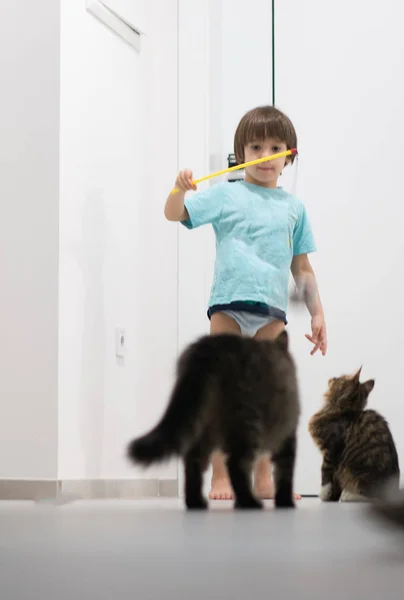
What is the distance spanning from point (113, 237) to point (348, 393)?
1.06m

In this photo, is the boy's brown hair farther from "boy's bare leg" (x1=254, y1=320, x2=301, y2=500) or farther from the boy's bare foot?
the boy's bare foot

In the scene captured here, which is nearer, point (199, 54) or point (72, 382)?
point (72, 382)

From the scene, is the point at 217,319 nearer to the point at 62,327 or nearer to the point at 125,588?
the point at 62,327

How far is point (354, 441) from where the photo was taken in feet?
5.74

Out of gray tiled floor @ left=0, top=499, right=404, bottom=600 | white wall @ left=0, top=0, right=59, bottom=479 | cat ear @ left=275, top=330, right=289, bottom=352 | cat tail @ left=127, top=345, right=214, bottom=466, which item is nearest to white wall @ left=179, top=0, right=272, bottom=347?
white wall @ left=0, top=0, right=59, bottom=479

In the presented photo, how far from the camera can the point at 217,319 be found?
1.92 m

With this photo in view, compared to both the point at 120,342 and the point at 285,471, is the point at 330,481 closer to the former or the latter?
the point at 285,471

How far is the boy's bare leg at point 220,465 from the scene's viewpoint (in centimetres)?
191

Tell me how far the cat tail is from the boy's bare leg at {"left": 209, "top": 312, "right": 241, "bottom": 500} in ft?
2.59

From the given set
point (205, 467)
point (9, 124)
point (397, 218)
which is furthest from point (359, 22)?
point (205, 467)

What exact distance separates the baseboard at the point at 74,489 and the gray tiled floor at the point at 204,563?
1363mm

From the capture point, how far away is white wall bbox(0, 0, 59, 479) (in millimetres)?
2271

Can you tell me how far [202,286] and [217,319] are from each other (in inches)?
37.8

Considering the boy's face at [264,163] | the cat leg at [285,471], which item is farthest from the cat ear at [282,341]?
the boy's face at [264,163]
